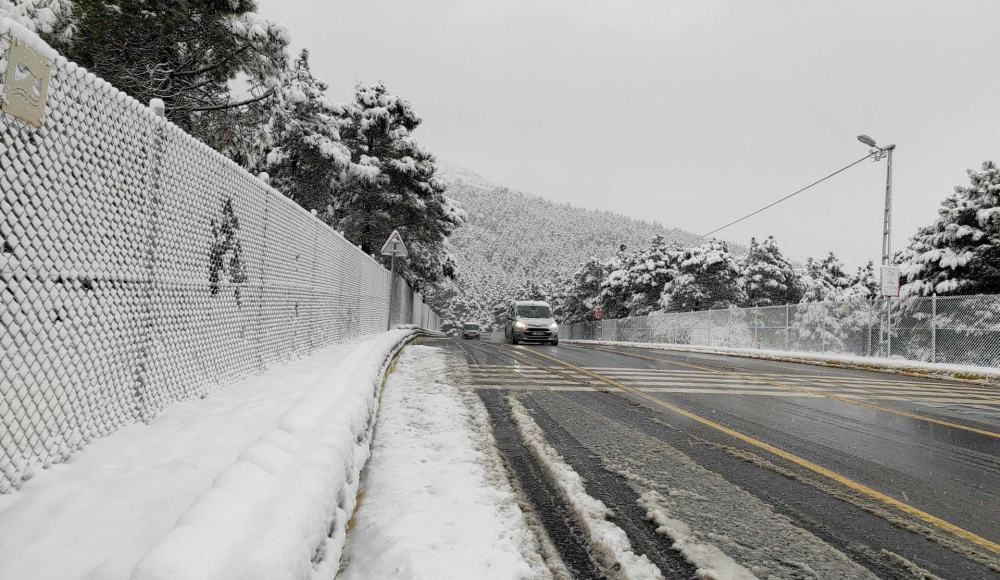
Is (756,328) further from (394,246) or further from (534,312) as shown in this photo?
(394,246)

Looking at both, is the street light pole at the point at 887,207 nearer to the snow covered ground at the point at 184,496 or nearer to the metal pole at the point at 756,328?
the metal pole at the point at 756,328

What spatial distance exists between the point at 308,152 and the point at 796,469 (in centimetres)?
2234

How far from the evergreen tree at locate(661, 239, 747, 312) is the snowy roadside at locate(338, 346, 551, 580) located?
40942 mm

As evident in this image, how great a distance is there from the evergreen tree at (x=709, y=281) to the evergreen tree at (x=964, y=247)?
19.8 meters

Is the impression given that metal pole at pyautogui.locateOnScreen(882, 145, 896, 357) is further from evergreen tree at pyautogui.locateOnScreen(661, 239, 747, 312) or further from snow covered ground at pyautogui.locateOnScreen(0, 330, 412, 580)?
evergreen tree at pyautogui.locateOnScreen(661, 239, 747, 312)

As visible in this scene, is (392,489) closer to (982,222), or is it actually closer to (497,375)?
(497,375)

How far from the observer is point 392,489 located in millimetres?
3314

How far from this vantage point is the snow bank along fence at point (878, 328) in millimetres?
16188

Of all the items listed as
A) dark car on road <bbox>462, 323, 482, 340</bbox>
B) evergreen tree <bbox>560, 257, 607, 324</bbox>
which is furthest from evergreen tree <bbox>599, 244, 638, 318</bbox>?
dark car on road <bbox>462, 323, 482, 340</bbox>

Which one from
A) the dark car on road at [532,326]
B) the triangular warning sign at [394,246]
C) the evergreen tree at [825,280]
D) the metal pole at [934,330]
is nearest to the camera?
the triangular warning sign at [394,246]

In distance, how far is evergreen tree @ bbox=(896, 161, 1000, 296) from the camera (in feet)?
67.5

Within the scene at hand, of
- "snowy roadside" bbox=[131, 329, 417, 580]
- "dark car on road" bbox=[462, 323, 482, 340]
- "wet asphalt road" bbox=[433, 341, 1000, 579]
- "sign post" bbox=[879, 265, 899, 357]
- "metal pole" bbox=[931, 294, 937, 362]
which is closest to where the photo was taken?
"snowy roadside" bbox=[131, 329, 417, 580]

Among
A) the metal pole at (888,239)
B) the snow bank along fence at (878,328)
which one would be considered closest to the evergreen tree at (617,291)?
the snow bank along fence at (878,328)

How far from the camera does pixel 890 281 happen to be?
57.2ft
